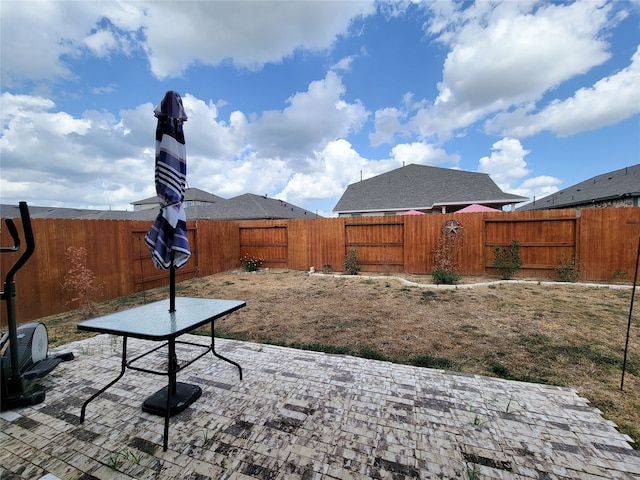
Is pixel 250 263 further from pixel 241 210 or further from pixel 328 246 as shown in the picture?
pixel 241 210

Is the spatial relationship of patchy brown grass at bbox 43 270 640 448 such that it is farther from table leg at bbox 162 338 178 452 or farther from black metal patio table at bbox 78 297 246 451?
table leg at bbox 162 338 178 452

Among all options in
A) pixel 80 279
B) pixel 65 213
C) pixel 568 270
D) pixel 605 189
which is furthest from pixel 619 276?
pixel 65 213

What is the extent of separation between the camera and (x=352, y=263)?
856 centimetres

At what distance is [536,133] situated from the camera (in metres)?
12.2

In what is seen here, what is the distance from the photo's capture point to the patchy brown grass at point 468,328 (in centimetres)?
263

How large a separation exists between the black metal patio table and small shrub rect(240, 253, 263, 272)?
7.47 m

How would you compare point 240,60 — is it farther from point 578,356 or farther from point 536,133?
point 536,133

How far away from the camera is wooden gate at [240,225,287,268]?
10.1 metres

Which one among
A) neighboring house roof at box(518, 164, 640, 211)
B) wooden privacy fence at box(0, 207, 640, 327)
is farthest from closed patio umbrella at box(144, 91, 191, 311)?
neighboring house roof at box(518, 164, 640, 211)

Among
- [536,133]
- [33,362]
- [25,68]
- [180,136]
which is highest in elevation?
[536,133]

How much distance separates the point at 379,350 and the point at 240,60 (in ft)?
28.9

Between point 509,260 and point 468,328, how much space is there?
4.44 m

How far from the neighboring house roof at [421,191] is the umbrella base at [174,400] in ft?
43.8

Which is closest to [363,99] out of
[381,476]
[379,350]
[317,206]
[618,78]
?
[618,78]
